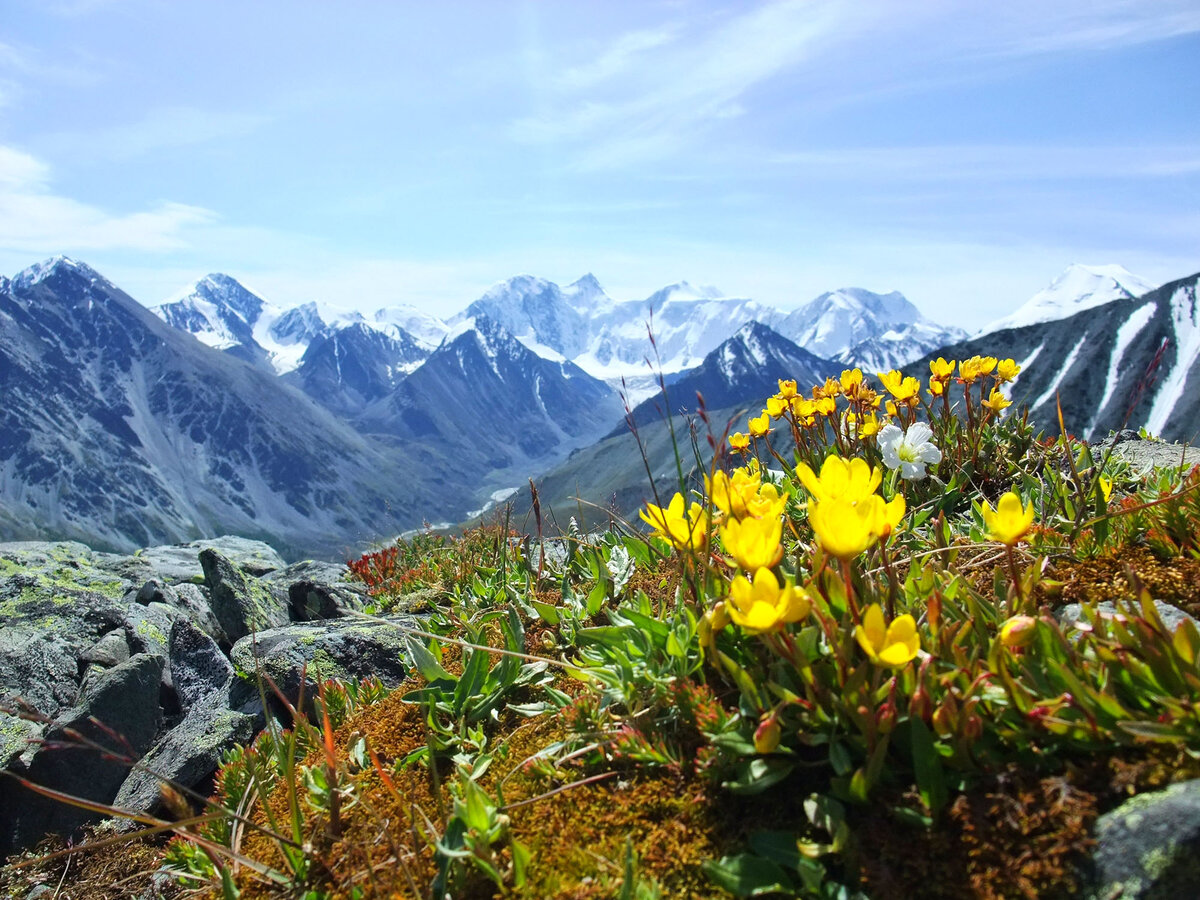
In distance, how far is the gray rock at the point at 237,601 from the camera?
8180 millimetres

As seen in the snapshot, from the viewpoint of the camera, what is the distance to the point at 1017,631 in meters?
2.48

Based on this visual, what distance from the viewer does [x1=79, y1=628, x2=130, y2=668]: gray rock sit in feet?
23.9

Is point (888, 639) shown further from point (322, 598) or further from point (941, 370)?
point (322, 598)

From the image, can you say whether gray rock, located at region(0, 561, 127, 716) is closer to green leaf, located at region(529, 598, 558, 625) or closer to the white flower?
green leaf, located at region(529, 598, 558, 625)

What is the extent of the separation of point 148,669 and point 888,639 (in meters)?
6.46

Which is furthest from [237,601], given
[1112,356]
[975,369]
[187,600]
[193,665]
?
[1112,356]

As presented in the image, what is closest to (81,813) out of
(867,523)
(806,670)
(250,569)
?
(806,670)

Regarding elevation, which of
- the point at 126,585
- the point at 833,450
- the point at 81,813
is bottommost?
the point at 81,813

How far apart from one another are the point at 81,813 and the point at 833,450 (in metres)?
6.49

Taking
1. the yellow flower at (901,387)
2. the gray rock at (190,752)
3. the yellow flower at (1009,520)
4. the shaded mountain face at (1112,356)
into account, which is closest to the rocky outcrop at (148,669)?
the gray rock at (190,752)

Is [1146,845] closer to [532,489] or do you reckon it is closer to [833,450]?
[532,489]

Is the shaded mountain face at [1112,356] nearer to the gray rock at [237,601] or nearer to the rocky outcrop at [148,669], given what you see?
the gray rock at [237,601]

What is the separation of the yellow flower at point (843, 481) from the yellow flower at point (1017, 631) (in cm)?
64

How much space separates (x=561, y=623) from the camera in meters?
4.40
